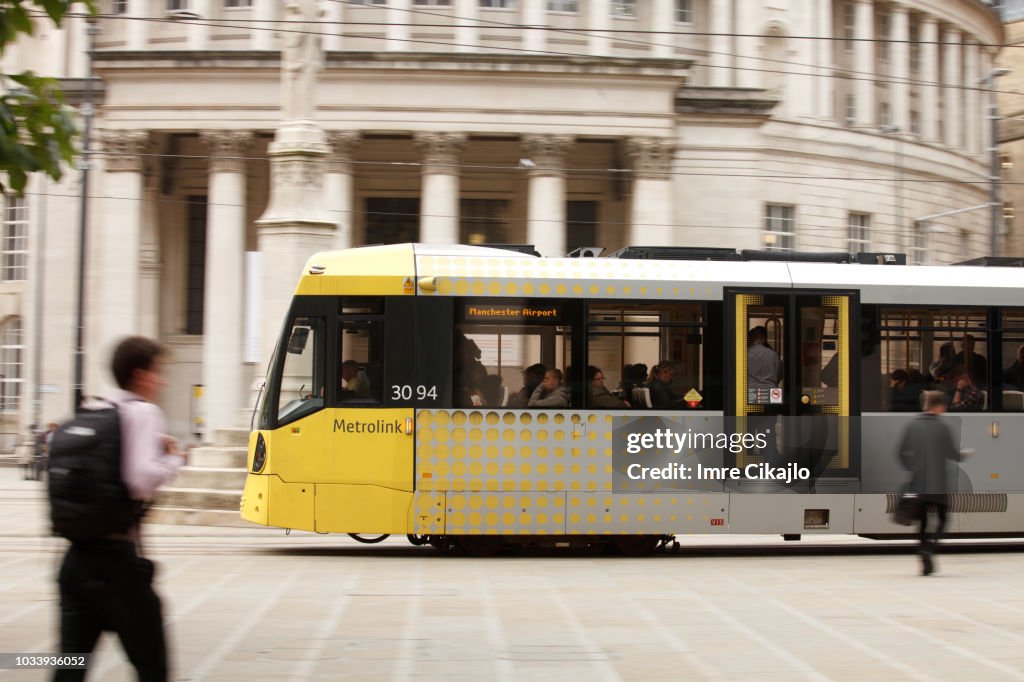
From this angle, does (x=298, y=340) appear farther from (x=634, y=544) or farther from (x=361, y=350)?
(x=634, y=544)

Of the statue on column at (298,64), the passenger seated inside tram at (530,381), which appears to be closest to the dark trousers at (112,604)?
the passenger seated inside tram at (530,381)

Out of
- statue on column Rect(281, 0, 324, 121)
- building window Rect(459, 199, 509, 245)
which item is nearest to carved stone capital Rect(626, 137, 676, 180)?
building window Rect(459, 199, 509, 245)

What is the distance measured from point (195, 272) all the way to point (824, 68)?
88.4 feet

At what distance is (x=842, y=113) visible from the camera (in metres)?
53.0

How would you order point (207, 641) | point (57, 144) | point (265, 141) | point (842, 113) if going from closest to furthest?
point (57, 144) → point (207, 641) → point (265, 141) → point (842, 113)

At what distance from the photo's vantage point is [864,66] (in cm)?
5422

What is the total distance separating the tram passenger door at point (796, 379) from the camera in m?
14.4

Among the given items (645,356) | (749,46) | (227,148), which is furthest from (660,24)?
(645,356)

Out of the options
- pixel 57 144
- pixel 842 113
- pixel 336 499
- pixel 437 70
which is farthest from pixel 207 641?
pixel 842 113

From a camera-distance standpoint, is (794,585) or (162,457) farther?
(794,585)

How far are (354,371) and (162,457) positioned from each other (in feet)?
28.9

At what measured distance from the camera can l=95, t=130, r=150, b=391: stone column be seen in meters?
42.2

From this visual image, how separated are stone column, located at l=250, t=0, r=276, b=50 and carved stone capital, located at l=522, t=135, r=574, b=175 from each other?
33.4ft

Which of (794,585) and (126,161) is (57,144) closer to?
(794,585)
